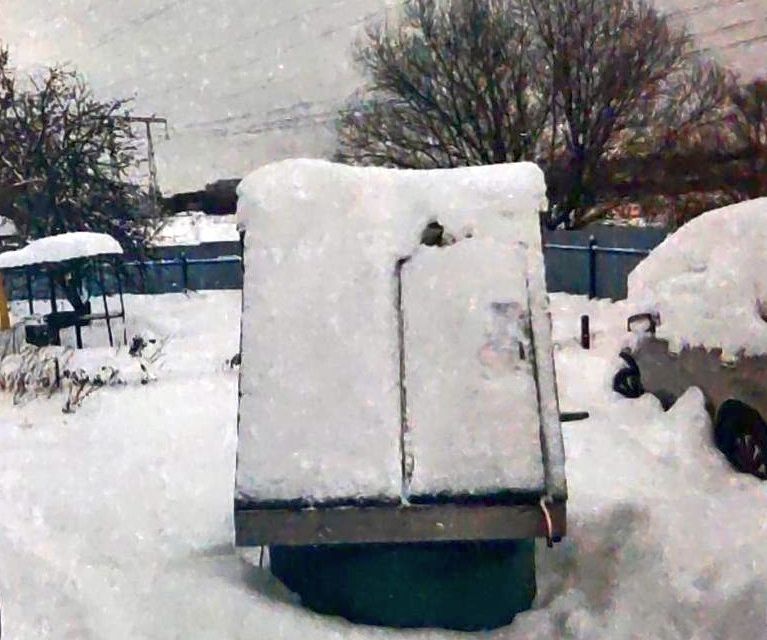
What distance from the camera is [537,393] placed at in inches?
180

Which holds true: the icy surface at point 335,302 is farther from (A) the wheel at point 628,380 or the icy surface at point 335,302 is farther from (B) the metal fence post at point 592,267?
(B) the metal fence post at point 592,267

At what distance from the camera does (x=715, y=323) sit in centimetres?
682

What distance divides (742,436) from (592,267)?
14.5m

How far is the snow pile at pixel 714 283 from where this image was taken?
6.55 meters

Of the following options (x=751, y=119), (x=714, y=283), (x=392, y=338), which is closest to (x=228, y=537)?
(x=392, y=338)

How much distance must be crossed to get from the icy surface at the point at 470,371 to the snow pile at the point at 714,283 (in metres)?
2.40

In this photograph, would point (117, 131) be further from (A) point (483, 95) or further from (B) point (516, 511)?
(B) point (516, 511)

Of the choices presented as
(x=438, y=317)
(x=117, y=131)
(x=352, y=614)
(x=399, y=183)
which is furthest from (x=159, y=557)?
(x=117, y=131)

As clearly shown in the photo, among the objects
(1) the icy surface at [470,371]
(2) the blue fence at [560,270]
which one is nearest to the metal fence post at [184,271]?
(2) the blue fence at [560,270]

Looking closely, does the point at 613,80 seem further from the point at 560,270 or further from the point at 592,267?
the point at 592,267

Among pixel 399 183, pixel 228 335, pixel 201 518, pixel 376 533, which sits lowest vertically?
pixel 228 335

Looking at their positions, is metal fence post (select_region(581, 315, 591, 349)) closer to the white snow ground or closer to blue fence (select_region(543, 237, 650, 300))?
the white snow ground

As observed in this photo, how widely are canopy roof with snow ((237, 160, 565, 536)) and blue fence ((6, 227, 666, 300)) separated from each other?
13.6 m

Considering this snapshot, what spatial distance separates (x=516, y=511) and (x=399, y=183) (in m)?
2.15
